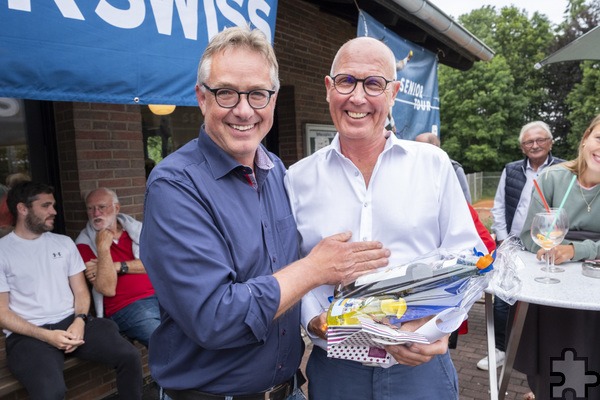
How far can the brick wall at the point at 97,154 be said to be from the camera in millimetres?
3301

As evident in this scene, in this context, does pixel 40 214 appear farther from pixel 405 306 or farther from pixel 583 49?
pixel 583 49

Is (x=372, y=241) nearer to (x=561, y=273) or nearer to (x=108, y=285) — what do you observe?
(x=561, y=273)

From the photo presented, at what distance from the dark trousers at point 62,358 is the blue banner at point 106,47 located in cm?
173

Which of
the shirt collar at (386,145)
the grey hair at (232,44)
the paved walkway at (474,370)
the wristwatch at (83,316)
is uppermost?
the grey hair at (232,44)

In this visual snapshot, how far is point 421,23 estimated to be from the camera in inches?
205

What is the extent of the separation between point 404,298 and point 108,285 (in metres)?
2.64

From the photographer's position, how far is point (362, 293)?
133 centimetres

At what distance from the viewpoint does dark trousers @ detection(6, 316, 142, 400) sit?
8.71 ft

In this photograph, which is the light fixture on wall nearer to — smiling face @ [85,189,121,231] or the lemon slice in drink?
smiling face @ [85,189,121,231]

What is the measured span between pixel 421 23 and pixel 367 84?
13.7 ft

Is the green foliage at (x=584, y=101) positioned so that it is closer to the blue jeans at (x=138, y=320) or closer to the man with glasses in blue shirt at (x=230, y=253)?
the blue jeans at (x=138, y=320)

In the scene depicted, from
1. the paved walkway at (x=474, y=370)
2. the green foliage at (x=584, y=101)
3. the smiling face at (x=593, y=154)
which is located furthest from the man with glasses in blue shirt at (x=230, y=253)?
the green foliage at (x=584, y=101)

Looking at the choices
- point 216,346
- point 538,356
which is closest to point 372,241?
point 216,346

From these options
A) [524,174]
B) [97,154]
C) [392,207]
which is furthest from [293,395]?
[524,174]
